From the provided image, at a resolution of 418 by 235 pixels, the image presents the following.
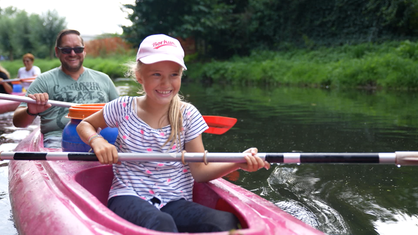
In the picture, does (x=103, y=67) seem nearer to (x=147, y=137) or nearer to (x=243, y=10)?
(x=243, y=10)

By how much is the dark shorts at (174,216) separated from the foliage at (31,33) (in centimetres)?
3708

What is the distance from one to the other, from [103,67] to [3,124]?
60.4 ft

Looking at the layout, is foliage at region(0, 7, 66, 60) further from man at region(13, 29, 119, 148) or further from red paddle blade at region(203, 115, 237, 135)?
red paddle blade at region(203, 115, 237, 135)

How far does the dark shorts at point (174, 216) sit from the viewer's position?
1866 mm

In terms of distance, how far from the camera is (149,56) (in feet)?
6.93

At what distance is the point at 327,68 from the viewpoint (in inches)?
554

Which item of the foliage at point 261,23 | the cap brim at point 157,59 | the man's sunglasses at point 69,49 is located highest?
the foliage at point 261,23

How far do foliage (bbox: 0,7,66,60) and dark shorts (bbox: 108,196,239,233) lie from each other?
122 ft

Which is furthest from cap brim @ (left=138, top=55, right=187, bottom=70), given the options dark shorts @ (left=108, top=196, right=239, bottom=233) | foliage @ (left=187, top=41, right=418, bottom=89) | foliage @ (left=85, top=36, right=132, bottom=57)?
foliage @ (left=85, top=36, right=132, bottom=57)

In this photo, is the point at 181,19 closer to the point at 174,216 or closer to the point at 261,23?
the point at 261,23

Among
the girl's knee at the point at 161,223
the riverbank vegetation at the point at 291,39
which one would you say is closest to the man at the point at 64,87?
the girl's knee at the point at 161,223

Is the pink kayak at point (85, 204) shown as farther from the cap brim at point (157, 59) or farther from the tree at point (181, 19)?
the tree at point (181, 19)

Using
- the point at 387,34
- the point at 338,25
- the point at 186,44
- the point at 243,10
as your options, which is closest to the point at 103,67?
the point at 186,44

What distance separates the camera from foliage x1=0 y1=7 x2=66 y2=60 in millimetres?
36719
